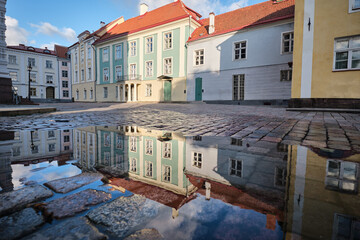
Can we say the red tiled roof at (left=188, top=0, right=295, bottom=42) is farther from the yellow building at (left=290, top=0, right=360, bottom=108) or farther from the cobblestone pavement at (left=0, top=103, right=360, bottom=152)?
the cobblestone pavement at (left=0, top=103, right=360, bottom=152)

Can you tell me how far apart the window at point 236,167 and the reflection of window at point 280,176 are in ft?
0.98

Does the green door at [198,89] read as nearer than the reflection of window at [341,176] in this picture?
No

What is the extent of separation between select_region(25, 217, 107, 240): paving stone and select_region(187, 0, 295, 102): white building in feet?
60.0

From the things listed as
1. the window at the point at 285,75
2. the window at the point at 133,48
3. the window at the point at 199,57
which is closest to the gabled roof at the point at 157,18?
the window at the point at 133,48

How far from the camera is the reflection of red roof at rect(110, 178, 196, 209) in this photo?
127 cm

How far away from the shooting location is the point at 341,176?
67.2 inches

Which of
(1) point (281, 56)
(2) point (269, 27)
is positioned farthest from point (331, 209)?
(2) point (269, 27)

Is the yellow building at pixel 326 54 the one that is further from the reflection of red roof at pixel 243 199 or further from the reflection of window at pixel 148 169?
the reflection of red roof at pixel 243 199

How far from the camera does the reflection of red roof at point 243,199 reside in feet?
3.90

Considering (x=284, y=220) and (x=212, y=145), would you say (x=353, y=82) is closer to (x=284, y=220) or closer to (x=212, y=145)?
(x=212, y=145)

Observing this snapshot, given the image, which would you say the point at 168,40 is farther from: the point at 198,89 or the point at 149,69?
the point at 198,89

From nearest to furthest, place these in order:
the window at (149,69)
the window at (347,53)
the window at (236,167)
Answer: the window at (236,167), the window at (347,53), the window at (149,69)

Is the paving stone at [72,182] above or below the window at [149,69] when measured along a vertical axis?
below

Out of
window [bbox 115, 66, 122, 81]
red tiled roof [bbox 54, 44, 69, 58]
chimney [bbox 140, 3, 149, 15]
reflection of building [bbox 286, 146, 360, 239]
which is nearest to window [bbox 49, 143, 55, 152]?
reflection of building [bbox 286, 146, 360, 239]
